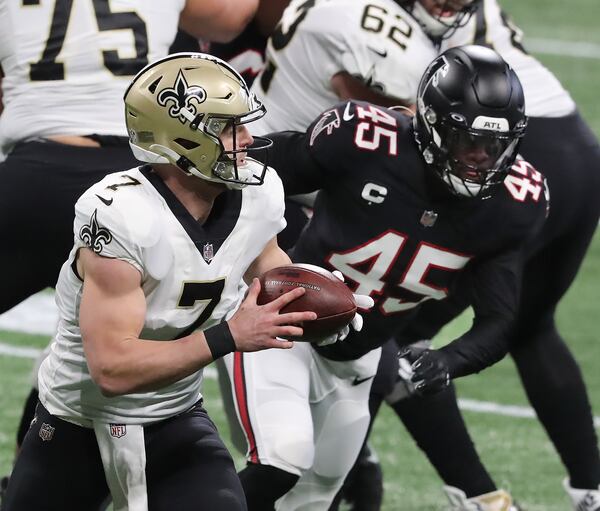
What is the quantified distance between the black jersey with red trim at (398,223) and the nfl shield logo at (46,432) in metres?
1.03

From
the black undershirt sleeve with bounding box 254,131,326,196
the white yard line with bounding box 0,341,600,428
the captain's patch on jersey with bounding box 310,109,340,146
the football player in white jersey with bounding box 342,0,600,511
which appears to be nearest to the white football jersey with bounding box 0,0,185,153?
the black undershirt sleeve with bounding box 254,131,326,196

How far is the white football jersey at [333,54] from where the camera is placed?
196 inches

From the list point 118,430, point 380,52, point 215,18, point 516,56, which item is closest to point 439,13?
point 380,52

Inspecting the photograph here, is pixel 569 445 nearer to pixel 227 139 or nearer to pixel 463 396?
pixel 463 396

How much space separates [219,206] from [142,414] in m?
0.56

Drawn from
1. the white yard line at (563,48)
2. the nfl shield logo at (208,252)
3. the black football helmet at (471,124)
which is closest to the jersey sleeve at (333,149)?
the black football helmet at (471,124)

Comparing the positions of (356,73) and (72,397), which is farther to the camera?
(356,73)

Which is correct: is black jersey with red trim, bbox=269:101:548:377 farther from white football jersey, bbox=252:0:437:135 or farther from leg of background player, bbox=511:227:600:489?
leg of background player, bbox=511:227:600:489

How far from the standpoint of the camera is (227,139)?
3.76 m

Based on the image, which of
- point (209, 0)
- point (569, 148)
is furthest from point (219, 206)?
point (569, 148)

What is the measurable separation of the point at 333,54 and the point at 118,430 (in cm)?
170

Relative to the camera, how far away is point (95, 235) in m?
3.58

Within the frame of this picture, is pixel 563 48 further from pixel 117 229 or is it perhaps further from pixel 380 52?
pixel 117 229

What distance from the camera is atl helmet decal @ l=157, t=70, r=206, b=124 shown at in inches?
146
